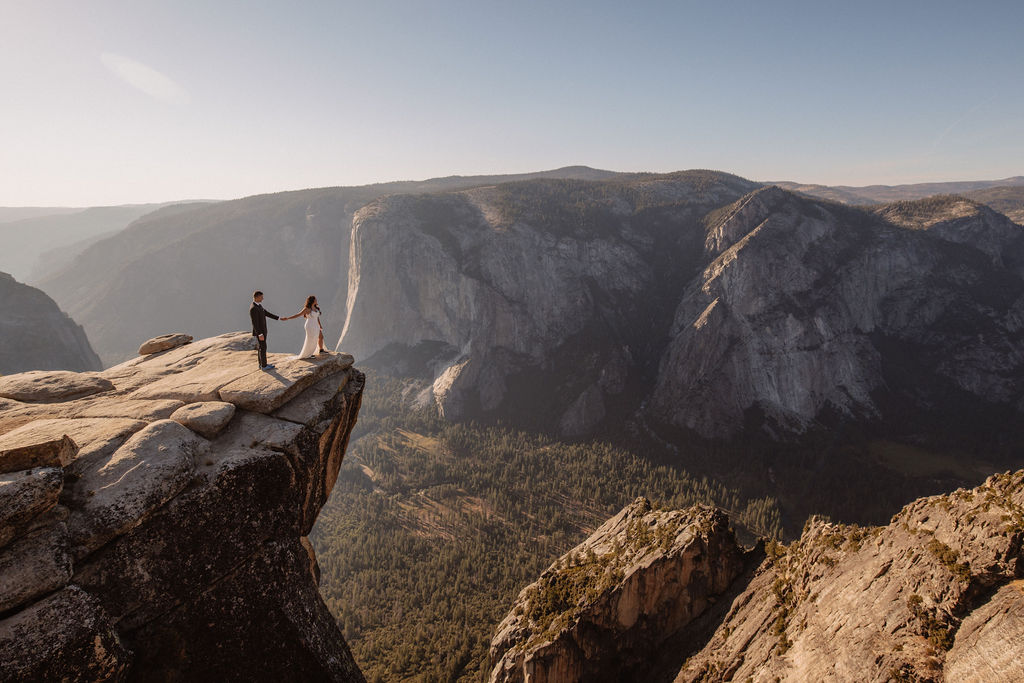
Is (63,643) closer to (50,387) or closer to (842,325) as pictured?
(50,387)

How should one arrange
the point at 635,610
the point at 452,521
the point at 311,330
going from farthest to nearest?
the point at 452,521, the point at 635,610, the point at 311,330

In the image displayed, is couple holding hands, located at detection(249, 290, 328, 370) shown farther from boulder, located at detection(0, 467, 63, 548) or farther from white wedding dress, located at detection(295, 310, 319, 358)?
boulder, located at detection(0, 467, 63, 548)

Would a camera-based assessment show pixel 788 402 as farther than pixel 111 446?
Yes

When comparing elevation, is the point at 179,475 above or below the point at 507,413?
above

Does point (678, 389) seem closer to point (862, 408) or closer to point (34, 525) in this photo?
point (862, 408)

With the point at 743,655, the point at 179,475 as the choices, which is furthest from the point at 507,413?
the point at 179,475

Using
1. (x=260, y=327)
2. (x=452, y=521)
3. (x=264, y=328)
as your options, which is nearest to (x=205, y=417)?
(x=260, y=327)

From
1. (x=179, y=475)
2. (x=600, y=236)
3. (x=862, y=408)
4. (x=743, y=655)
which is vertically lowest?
(x=862, y=408)
